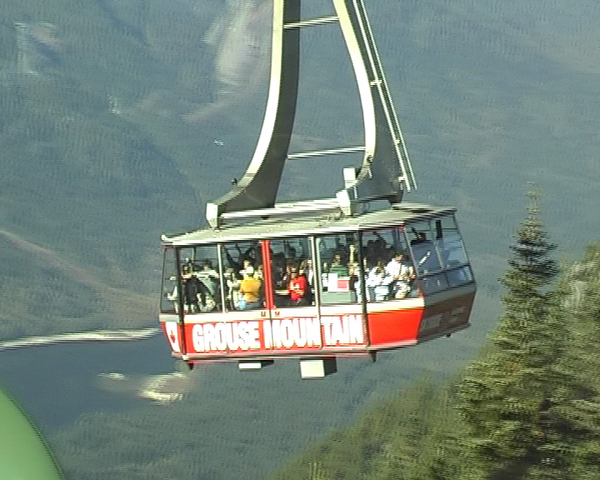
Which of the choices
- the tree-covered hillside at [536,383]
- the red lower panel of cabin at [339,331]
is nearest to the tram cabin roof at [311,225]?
the red lower panel of cabin at [339,331]

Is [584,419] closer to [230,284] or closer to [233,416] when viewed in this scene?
[230,284]

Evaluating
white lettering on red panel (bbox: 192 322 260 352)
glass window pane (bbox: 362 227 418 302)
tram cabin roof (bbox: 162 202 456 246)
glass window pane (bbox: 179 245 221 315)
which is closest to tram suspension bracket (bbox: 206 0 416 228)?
tram cabin roof (bbox: 162 202 456 246)

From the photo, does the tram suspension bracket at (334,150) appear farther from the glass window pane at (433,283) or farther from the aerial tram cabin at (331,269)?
the glass window pane at (433,283)

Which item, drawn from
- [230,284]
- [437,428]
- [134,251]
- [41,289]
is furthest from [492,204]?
[230,284]

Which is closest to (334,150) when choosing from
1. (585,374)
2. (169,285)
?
(169,285)

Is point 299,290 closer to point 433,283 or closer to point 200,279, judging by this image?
point 200,279

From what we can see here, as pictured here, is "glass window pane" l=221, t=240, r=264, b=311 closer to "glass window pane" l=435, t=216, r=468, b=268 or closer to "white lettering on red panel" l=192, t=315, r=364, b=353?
"white lettering on red panel" l=192, t=315, r=364, b=353
